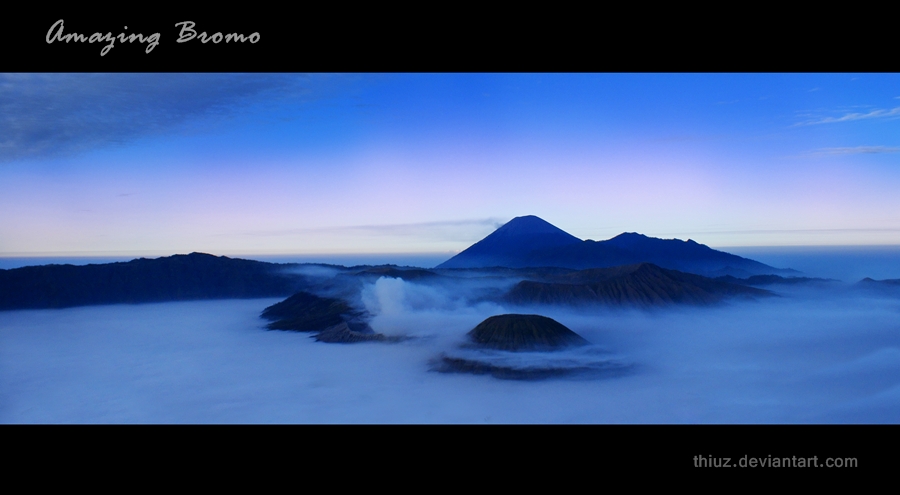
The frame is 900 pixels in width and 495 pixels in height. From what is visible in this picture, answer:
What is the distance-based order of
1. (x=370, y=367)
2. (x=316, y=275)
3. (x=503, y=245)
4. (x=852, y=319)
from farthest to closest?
(x=503, y=245), (x=316, y=275), (x=852, y=319), (x=370, y=367)

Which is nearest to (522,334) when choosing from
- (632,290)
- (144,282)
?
(632,290)

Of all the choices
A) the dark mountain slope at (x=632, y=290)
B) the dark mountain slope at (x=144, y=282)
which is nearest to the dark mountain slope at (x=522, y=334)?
the dark mountain slope at (x=632, y=290)

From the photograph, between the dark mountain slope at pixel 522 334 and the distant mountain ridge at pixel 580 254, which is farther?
the distant mountain ridge at pixel 580 254

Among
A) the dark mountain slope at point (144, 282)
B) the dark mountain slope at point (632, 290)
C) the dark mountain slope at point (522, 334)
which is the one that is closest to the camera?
the dark mountain slope at point (522, 334)

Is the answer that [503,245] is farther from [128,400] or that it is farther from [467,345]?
[128,400]

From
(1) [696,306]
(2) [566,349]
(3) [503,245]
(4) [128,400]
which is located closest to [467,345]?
(2) [566,349]

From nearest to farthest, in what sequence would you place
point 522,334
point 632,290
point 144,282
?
point 522,334 < point 632,290 < point 144,282

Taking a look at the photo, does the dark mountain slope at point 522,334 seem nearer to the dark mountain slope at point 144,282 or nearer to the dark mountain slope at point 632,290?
the dark mountain slope at point 632,290

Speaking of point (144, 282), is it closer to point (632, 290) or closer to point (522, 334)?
point (522, 334)
